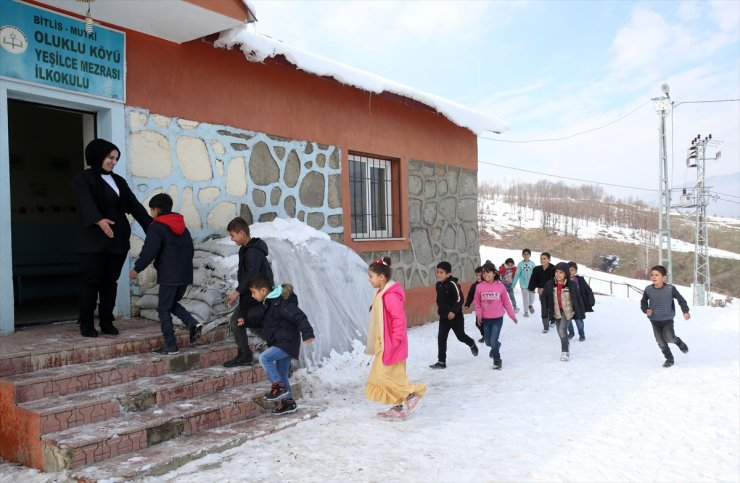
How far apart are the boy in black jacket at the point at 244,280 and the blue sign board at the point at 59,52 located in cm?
209

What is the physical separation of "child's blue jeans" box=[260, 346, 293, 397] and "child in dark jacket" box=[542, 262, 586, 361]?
4.35 meters

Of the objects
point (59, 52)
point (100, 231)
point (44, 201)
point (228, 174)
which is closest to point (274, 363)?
point (100, 231)

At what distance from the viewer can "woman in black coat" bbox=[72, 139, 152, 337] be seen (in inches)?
187

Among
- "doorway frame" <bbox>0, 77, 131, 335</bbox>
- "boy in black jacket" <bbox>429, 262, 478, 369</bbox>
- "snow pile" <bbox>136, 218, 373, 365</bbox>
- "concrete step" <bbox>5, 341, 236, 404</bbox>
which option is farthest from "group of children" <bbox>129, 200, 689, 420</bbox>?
"boy in black jacket" <bbox>429, 262, 478, 369</bbox>

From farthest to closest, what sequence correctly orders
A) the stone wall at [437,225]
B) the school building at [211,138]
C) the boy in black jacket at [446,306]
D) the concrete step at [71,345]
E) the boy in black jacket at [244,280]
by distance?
the stone wall at [437,225] < the boy in black jacket at [446,306] < the school building at [211,138] < the boy in black jacket at [244,280] < the concrete step at [71,345]

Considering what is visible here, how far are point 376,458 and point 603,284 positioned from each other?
3602 cm

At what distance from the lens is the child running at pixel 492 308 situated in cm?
708

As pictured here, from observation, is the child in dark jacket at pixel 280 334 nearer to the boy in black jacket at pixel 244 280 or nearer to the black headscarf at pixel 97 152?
the boy in black jacket at pixel 244 280

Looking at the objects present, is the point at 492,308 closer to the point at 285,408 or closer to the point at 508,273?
the point at 285,408

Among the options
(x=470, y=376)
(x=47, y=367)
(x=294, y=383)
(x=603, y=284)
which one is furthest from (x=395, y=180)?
(x=603, y=284)

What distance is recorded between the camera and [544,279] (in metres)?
10.1

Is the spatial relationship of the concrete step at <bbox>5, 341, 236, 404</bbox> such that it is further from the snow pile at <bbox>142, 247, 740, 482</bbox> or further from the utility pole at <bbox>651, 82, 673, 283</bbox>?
the utility pole at <bbox>651, 82, 673, 283</bbox>

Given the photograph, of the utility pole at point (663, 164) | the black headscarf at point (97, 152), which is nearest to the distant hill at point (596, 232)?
the utility pole at point (663, 164)

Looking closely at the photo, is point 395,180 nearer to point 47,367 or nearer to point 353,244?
point 353,244
